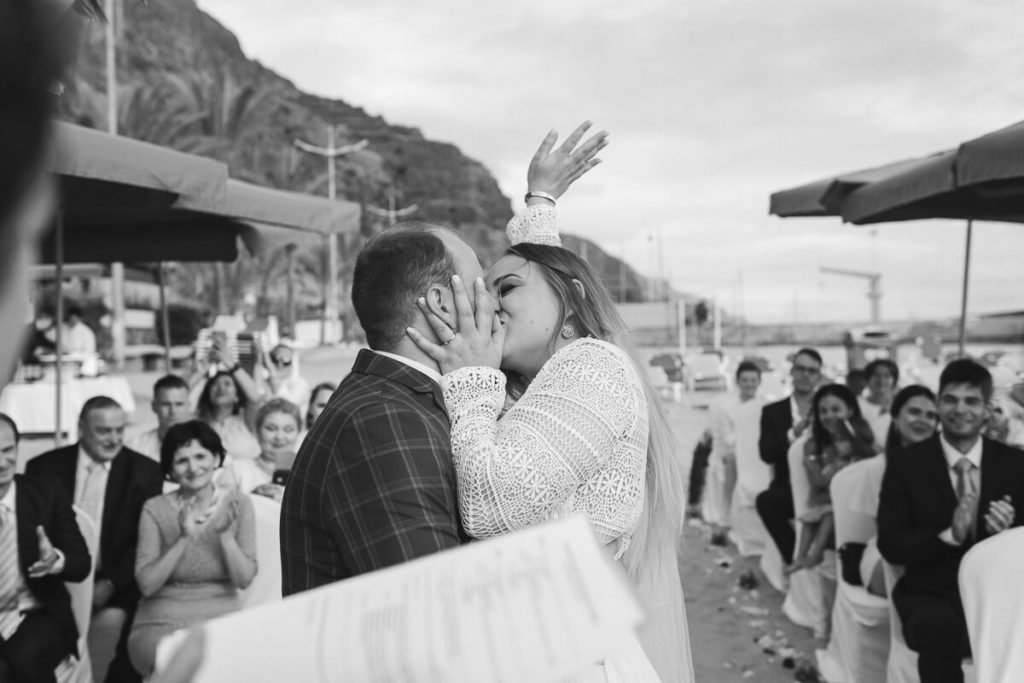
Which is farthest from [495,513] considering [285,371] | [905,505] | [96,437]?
[285,371]

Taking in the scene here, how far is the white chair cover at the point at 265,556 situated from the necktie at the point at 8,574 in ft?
3.30

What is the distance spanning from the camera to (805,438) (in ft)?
20.8

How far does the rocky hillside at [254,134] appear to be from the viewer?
25.0 metres

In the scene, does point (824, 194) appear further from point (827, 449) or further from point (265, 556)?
point (265, 556)

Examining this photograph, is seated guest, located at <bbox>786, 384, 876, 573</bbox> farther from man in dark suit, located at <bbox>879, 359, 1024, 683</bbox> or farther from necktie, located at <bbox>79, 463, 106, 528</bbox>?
necktie, located at <bbox>79, 463, 106, 528</bbox>

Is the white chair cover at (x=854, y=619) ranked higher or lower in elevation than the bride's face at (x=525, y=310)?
lower

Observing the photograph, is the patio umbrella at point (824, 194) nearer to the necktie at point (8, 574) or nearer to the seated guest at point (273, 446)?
the seated guest at point (273, 446)

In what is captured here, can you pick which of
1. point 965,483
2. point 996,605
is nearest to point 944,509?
point 965,483

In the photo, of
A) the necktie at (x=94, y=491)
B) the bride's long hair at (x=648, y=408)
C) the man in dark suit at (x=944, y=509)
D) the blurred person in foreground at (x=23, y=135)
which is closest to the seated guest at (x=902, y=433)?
the man in dark suit at (x=944, y=509)

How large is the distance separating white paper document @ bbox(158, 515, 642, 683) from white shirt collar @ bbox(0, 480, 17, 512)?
3.55 m

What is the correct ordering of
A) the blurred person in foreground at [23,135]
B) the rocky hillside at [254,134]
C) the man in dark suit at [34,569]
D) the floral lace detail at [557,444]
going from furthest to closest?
the rocky hillside at [254,134] → the man in dark suit at [34,569] → the floral lace detail at [557,444] → the blurred person in foreground at [23,135]

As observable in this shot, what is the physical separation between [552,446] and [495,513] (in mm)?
185

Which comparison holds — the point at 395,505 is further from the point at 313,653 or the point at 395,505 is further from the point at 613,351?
the point at 613,351

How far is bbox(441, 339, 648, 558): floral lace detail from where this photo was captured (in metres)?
1.57
